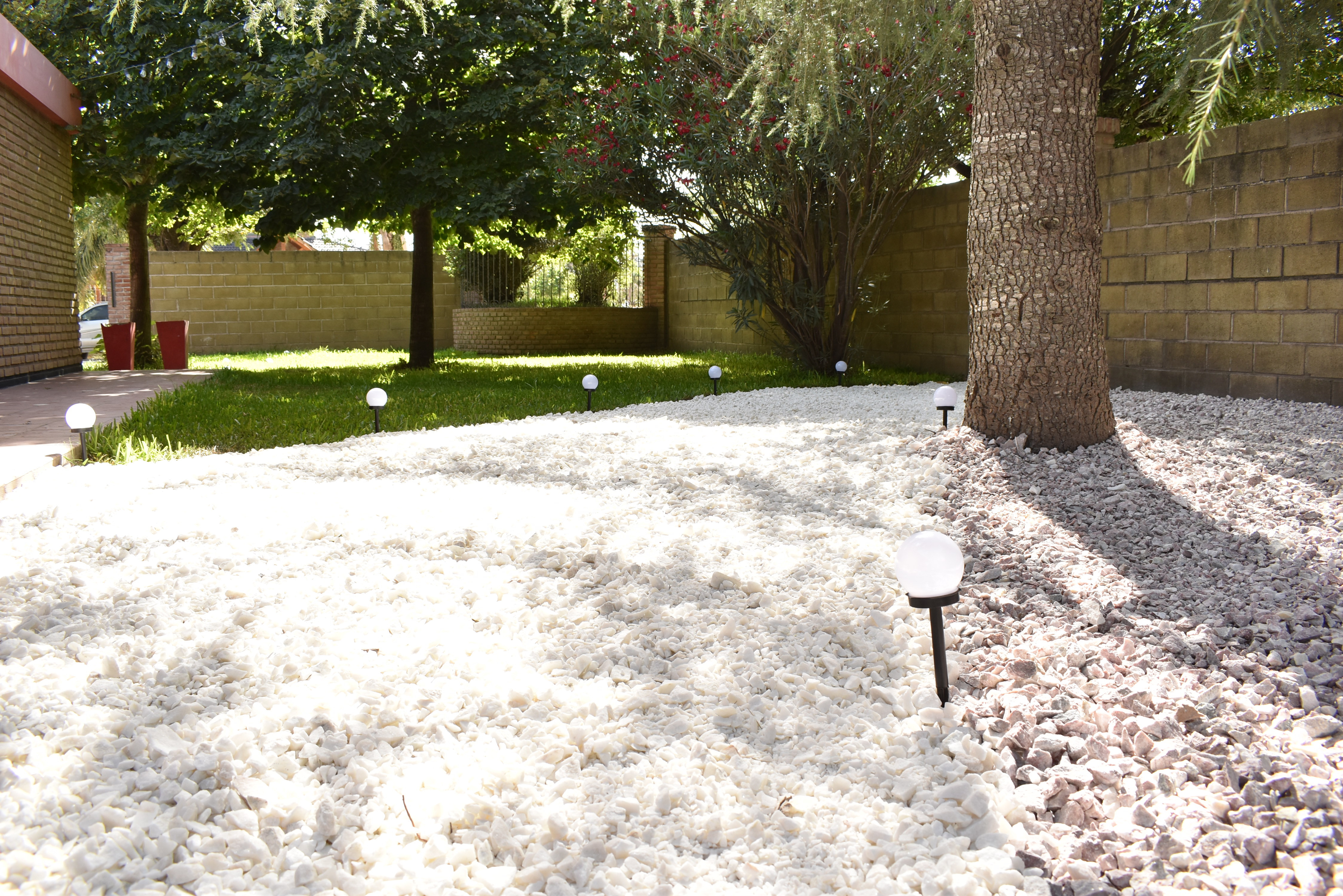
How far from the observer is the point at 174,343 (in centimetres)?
1171

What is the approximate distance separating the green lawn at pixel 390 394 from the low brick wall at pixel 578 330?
199cm

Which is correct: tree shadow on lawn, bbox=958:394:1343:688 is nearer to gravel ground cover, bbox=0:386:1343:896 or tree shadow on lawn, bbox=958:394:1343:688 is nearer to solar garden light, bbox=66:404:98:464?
gravel ground cover, bbox=0:386:1343:896

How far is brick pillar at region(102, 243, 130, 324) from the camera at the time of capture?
56.6ft

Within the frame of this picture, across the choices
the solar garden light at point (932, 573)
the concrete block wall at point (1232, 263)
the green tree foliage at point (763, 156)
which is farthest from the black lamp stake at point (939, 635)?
the green tree foliage at point (763, 156)

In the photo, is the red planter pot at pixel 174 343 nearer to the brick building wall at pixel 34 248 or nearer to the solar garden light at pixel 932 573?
the brick building wall at pixel 34 248

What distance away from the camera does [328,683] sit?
213 cm

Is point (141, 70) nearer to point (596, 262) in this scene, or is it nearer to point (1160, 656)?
point (596, 262)

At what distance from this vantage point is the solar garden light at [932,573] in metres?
2.06

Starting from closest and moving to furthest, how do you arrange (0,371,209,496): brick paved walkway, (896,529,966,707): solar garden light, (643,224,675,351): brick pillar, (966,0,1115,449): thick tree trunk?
(896,529,966,707): solar garden light
(966,0,1115,449): thick tree trunk
(0,371,209,496): brick paved walkway
(643,224,675,351): brick pillar

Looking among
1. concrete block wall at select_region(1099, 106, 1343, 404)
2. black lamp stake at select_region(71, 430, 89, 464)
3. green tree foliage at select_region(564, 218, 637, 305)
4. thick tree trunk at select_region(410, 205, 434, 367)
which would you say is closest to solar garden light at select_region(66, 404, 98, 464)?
black lamp stake at select_region(71, 430, 89, 464)

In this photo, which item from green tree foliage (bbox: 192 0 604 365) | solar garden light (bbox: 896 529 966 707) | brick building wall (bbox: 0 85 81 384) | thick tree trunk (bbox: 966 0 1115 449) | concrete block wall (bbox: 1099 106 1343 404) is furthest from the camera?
green tree foliage (bbox: 192 0 604 365)

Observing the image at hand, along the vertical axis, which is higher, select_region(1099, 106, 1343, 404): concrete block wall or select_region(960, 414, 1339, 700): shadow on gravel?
select_region(1099, 106, 1343, 404): concrete block wall

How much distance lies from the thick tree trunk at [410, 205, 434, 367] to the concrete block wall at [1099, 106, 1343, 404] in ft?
25.9

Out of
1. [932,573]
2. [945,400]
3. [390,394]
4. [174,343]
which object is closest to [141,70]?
[174,343]
